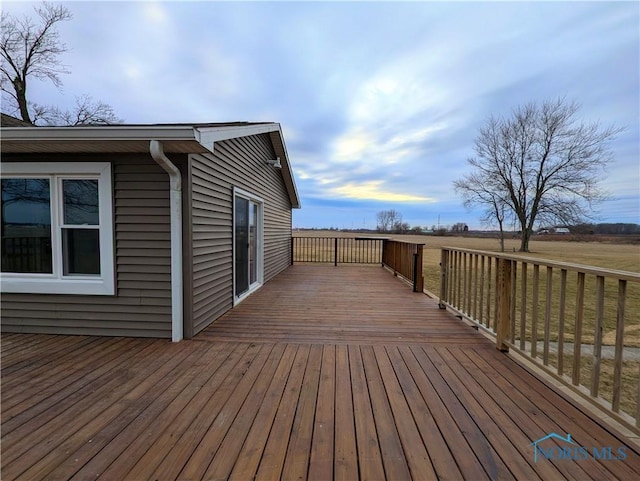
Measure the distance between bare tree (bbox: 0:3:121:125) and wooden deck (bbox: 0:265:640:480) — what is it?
16890 mm

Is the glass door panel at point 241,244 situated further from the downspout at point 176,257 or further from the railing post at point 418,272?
the railing post at point 418,272

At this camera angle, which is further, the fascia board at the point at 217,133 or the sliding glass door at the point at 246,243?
the sliding glass door at the point at 246,243

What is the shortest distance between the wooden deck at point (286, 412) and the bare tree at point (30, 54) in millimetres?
16890

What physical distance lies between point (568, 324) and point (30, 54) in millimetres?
23917

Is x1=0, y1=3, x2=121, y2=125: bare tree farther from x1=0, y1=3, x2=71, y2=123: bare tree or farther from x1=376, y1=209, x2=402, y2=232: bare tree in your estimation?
x1=376, y1=209, x2=402, y2=232: bare tree

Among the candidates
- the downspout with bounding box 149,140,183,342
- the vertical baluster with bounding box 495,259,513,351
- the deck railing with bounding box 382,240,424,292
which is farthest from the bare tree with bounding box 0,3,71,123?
the vertical baluster with bounding box 495,259,513,351

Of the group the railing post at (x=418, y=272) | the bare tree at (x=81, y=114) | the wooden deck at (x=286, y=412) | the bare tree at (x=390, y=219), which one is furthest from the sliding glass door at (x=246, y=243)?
the bare tree at (x=390, y=219)

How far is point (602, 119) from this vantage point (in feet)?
56.7

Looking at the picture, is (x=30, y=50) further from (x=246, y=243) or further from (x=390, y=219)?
(x=390, y=219)

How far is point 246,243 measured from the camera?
215 inches

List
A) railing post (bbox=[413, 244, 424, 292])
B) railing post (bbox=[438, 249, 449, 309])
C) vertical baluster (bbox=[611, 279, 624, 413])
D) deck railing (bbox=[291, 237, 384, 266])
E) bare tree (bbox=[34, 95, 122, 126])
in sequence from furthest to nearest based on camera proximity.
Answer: bare tree (bbox=[34, 95, 122, 126]) → deck railing (bbox=[291, 237, 384, 266]) → railing post (bbox=[413, 244, 424, 292]) → railing post (bbox=[438, 249, 449, 309]) → vertical baluster (bbox=[611, 279, 624, 413])

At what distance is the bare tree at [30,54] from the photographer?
1402cm

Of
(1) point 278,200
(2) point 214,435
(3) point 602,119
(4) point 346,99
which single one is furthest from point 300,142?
(3) point 602,119

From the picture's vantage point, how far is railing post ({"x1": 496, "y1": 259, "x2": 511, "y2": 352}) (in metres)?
2.96
